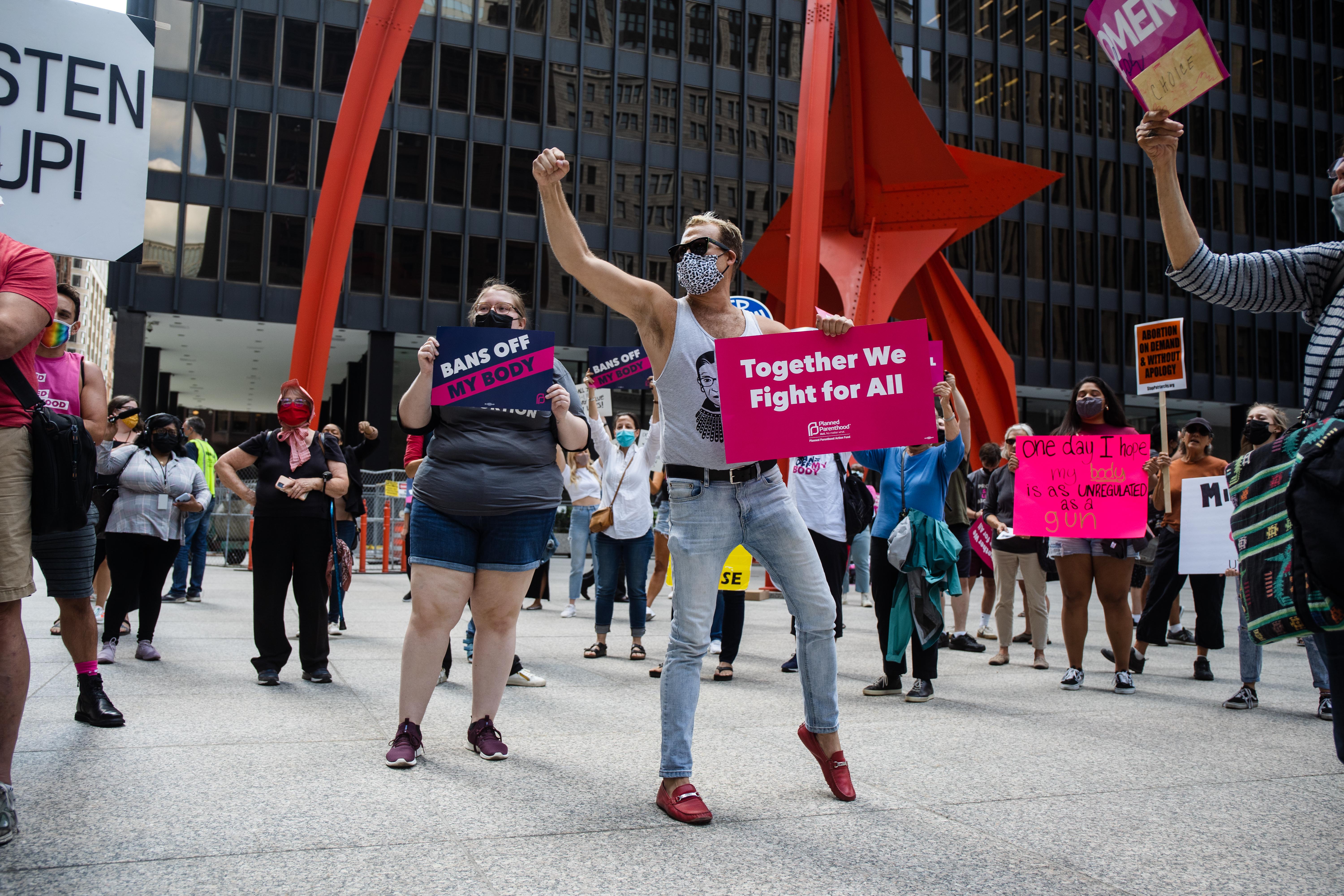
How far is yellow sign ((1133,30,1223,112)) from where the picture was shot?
281cm

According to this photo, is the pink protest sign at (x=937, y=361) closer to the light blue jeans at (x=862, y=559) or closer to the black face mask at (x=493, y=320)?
the black face mask at (x=493, y=320)

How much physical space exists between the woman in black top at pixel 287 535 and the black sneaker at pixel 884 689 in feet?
10.9

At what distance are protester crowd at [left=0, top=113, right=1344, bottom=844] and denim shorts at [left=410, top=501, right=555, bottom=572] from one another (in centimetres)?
1

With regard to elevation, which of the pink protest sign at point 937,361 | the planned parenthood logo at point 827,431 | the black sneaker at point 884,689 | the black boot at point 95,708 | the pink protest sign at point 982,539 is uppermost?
the pink protest sign at point 937,361

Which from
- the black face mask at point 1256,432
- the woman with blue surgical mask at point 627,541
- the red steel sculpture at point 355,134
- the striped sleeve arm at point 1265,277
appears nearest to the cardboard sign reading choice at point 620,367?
the woman with blue surgical mask at point 627,541

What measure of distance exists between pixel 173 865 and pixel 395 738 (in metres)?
1.36

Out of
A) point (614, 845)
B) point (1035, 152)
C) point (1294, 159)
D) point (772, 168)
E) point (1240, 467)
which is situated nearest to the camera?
point (1240, 467)

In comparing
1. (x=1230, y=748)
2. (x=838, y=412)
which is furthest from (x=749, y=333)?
(x=1230, y=748)

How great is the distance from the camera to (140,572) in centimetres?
723

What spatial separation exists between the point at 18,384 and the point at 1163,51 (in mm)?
3556

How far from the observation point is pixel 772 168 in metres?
35.4

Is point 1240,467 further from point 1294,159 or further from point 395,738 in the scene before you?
point 1294,159

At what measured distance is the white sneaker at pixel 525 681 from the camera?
252 inches

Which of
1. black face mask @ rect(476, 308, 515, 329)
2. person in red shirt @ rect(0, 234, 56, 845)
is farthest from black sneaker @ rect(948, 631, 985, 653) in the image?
person in red shirt @ rect(0, 234, 56, 845)
